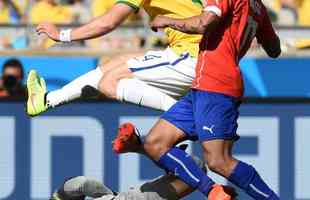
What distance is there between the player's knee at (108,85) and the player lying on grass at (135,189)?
0.43 metres

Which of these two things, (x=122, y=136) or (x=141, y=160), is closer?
(x=122, y=136)

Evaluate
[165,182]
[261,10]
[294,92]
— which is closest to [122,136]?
[165,182]

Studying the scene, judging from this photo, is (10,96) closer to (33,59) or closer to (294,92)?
(33,59)

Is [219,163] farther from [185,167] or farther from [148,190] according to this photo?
[148,190]

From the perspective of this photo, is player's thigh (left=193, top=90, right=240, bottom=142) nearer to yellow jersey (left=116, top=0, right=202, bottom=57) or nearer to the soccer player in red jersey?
the soccer player in red jersey

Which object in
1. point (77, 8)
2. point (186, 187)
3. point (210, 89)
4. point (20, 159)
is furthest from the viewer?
point (77, 8)

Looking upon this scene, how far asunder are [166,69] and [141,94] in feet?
0.74

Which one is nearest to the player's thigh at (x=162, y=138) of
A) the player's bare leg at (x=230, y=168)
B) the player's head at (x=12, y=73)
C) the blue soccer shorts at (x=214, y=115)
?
the blue soccer shorts at (x=214, y=115)

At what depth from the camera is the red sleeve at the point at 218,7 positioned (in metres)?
5.47

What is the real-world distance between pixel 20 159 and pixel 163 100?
1.73m

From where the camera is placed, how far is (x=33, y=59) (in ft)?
27.0

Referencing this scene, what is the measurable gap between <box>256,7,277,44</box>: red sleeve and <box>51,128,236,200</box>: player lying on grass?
813 mm

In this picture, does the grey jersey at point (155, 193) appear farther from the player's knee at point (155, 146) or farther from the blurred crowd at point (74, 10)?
the blurred crowd at point (74, 10)

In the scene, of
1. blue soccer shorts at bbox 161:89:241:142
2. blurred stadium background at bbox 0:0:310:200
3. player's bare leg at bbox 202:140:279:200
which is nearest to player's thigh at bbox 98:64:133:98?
blue soccer shorts at bbox 161:89:241:142
